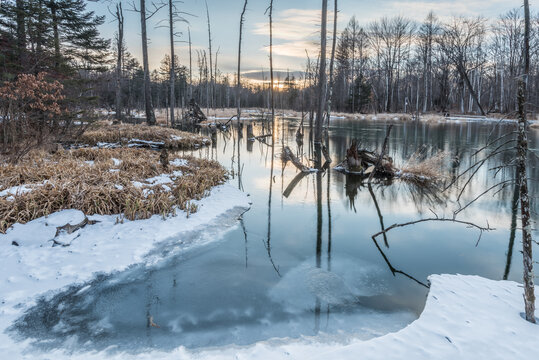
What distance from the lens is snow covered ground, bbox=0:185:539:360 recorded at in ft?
10.1

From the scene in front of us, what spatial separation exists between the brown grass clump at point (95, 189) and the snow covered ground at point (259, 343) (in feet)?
1.03

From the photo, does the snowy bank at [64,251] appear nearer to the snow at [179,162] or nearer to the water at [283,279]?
the water at [283,279]

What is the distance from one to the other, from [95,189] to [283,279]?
428 cm

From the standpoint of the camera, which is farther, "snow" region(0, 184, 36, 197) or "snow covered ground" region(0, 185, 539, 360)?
"snow" region(0, 184, 36, 197)

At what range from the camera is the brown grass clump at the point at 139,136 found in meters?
15.5

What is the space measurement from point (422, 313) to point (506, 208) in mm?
6527

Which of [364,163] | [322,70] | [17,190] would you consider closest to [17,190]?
[17,190]

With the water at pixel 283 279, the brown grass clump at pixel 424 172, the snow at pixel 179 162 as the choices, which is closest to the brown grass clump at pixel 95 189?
the snow at pixel 179 162

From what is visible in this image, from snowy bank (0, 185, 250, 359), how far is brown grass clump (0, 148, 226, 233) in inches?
9.7

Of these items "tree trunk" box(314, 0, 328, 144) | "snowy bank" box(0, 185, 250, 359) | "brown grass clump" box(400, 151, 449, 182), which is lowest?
"snowy bank" box(0, 185, 250, 359)

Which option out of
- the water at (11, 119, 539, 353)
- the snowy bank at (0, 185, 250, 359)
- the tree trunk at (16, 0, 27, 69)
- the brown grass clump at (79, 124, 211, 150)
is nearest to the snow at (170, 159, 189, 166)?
the water at (11, 119, 539, 353)

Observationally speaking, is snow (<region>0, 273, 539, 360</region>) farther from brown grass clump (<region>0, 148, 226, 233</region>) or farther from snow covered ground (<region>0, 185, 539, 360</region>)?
brown grass clump (<region>0, 148, 226, 233</region>)

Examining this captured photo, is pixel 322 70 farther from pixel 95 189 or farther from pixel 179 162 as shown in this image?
pixel 95 189

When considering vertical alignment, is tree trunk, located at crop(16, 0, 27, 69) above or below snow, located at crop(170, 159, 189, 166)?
above
